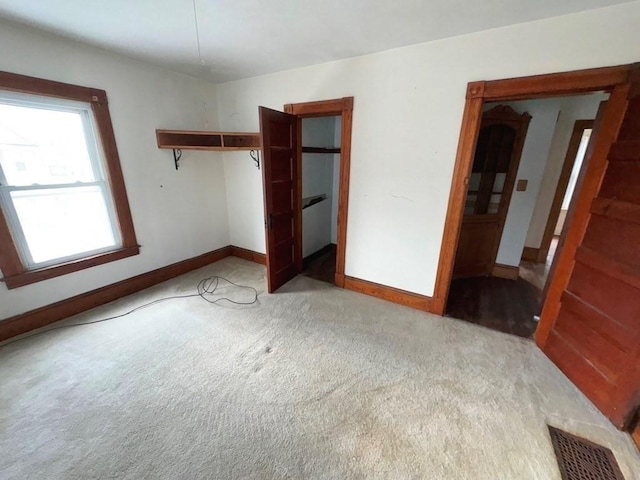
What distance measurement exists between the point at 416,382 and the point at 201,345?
5.66 feet

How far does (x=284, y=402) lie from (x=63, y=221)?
2634 millimetres

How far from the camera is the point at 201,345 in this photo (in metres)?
2.12

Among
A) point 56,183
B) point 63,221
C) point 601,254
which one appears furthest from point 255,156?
point 601,254

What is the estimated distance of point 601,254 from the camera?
1632 mm

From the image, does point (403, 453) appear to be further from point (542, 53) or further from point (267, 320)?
point (542, 53)

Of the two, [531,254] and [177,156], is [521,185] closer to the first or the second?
[531,254]

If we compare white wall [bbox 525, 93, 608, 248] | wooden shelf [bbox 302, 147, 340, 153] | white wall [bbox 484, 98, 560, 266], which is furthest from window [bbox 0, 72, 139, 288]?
white wall [bbox 525, 93, 608, 248]

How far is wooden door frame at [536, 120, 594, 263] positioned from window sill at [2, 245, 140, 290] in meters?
5.62

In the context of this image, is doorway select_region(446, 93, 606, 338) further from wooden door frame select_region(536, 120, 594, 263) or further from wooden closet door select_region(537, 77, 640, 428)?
wooden closet door select_region(537, 77, 640, 428)

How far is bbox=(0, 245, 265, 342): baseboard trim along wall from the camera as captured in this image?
85.5 inches

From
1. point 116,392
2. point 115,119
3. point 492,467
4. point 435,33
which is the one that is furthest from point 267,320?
point 435,33

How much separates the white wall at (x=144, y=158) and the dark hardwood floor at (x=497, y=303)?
337 centimetres

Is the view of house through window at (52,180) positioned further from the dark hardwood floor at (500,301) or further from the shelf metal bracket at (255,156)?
the dark hardwood floor at (500,301)

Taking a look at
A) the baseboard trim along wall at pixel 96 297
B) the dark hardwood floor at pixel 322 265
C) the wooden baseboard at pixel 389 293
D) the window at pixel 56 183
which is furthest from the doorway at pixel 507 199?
the window at pixel 56 183
